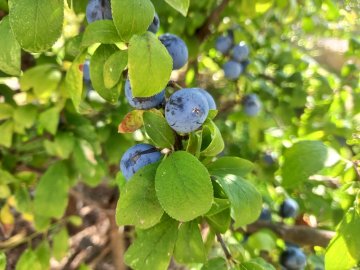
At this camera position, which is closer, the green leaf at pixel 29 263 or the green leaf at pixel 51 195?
the green leaf at pixel 29 263

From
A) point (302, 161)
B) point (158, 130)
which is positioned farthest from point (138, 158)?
point (302, 161)

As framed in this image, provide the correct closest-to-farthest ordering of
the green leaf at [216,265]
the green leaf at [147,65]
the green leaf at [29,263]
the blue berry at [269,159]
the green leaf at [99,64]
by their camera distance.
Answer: the green leaf at [147,65] < the green leaf at [99,64] < the green leaf at [216,265] < the green leaf at [29,263] < the blue berry at [269,159]

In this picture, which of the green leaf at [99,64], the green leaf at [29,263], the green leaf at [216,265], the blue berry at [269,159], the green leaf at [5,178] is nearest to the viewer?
the green leaf at [99,64]

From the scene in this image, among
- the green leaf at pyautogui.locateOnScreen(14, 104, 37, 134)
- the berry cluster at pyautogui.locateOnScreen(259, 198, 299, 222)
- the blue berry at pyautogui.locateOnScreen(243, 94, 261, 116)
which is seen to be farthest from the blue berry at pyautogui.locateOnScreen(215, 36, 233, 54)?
the green leaf at pyautogui.locateOnScreen(14, 104, 37, 134)

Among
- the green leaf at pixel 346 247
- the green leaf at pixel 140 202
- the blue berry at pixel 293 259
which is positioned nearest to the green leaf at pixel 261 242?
the blue berry at pixel 293 259

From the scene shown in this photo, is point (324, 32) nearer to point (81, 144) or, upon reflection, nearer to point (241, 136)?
point (241, 136)

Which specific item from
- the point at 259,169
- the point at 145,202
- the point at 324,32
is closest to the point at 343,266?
the point at 145,202

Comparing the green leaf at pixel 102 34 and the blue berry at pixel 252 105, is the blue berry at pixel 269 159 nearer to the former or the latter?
the blue berry at pixel 252 105

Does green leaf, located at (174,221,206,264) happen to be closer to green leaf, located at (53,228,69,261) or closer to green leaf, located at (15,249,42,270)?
green leaf, located at (15,249,42,270)

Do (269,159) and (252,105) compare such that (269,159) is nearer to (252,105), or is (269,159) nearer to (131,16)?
(252,105)
